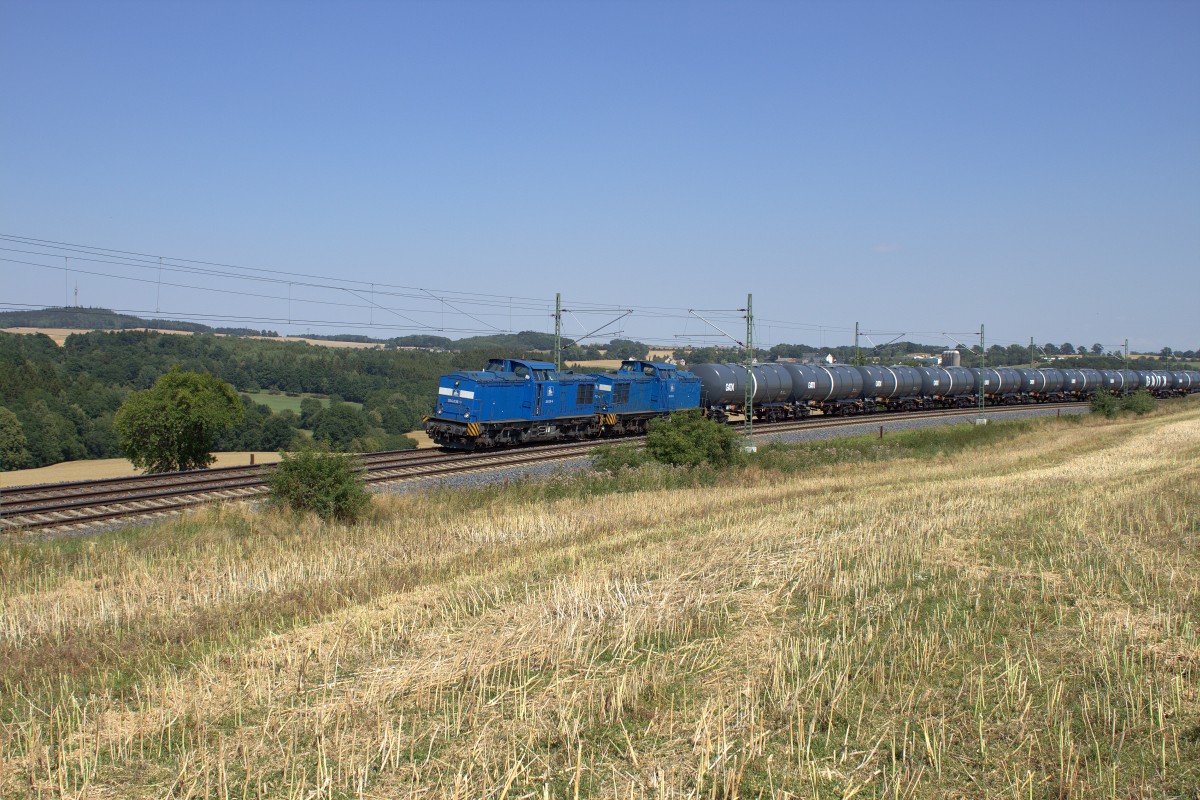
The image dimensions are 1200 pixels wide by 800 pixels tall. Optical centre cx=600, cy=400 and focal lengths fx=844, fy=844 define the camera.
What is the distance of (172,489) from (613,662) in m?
20.0

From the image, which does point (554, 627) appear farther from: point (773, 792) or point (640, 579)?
point (773, 792)

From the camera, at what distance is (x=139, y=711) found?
7969 mm

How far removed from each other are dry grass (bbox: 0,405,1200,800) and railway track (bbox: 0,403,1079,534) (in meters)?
3.59

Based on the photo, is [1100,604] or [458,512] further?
[458,512]

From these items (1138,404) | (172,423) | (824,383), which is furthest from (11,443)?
(1138,404)

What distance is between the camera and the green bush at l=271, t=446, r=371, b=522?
1983cm

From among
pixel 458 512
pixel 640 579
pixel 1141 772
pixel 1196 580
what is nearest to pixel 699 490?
pixel 458 512

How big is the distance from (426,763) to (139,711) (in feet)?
10.4

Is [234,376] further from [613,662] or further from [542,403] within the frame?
[613,662]

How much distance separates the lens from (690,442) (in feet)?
97.6

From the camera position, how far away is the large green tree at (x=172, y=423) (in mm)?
42469

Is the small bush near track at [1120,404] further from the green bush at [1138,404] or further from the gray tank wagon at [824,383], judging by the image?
the gray tank wagon at [824,383]

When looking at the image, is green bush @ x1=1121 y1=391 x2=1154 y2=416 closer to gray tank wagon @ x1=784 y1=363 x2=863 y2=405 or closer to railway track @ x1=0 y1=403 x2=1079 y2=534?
gray tank wagon @ x1=784 y1=363 x2=863 y2=405

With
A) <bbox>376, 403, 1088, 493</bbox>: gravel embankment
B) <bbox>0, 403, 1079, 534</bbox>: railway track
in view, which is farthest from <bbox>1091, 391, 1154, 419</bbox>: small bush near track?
<bbox>0, 403, 1079, 534</bbox>: railway track
